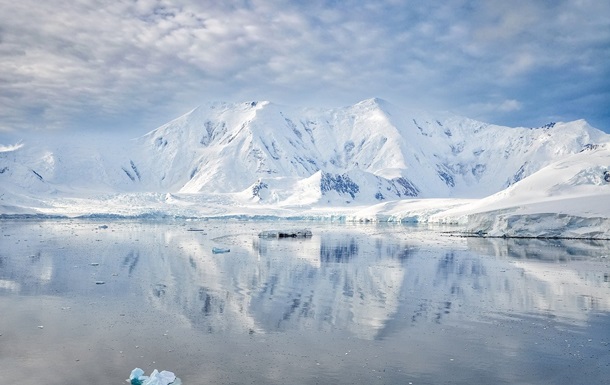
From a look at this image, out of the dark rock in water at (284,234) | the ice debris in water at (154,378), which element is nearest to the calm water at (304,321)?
the ice debris in water at (154,378)

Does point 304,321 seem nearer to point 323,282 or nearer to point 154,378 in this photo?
point 154,378

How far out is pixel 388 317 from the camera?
Result: 822 inches

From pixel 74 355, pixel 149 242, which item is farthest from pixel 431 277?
pixel 149 242

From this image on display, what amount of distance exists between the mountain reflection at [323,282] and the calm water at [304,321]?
0.37ft

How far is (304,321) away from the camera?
2017 centimetres

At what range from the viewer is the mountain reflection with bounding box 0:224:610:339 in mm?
21203

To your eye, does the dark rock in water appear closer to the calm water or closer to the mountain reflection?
the mountain reflection

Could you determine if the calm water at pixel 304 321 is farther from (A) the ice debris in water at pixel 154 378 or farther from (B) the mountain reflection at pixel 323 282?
(A) the ice debris in water at pixel 154 378

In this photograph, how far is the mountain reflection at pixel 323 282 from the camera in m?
21.2

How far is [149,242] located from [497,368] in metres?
46.2

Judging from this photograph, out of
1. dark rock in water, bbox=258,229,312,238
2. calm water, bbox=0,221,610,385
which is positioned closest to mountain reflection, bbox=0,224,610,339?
calm water, bbox=0,221,610,385

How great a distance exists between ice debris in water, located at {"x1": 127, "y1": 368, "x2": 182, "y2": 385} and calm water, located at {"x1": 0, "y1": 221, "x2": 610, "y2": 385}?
12.8 inches

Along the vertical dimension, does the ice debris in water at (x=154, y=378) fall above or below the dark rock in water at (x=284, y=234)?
below

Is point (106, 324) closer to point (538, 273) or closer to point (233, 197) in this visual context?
point (538, 273)
